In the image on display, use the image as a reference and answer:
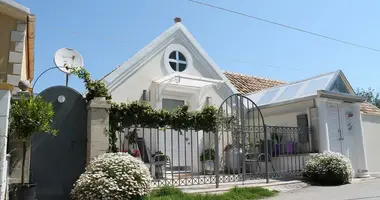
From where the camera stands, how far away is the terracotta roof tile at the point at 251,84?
629 inches

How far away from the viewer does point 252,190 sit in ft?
29.5

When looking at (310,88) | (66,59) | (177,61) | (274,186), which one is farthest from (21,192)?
(310,88)

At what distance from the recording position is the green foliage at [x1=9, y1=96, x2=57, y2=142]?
6363 mm

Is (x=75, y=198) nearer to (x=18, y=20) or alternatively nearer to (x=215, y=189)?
(x=215, y=189)

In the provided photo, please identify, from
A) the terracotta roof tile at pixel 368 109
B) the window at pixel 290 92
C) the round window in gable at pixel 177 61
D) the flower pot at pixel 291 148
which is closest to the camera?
the flower pot at pixel 291 148

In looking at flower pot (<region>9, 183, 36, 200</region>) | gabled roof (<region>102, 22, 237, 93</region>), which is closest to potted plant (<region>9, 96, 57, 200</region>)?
flower pot (<region>9, 183, 36, 200</region>)

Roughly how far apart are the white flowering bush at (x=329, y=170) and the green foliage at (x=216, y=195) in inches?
99.3

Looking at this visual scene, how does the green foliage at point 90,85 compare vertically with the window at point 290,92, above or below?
below

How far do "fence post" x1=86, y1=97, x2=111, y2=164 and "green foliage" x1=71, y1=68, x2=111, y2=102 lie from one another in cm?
21

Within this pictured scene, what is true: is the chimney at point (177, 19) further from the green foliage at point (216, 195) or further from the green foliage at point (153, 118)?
the green foliage at point (216, 195)

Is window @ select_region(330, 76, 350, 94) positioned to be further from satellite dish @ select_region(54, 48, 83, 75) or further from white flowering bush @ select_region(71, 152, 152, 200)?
satellite dish @ select_region(54, 48, 83, 75)

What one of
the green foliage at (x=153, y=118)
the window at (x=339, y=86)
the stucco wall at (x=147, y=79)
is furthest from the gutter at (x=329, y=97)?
the green foliage at (x=153, y=118)

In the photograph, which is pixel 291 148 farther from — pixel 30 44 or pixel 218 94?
pixel 30 44

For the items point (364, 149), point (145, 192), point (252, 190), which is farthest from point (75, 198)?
point (364, 149)
